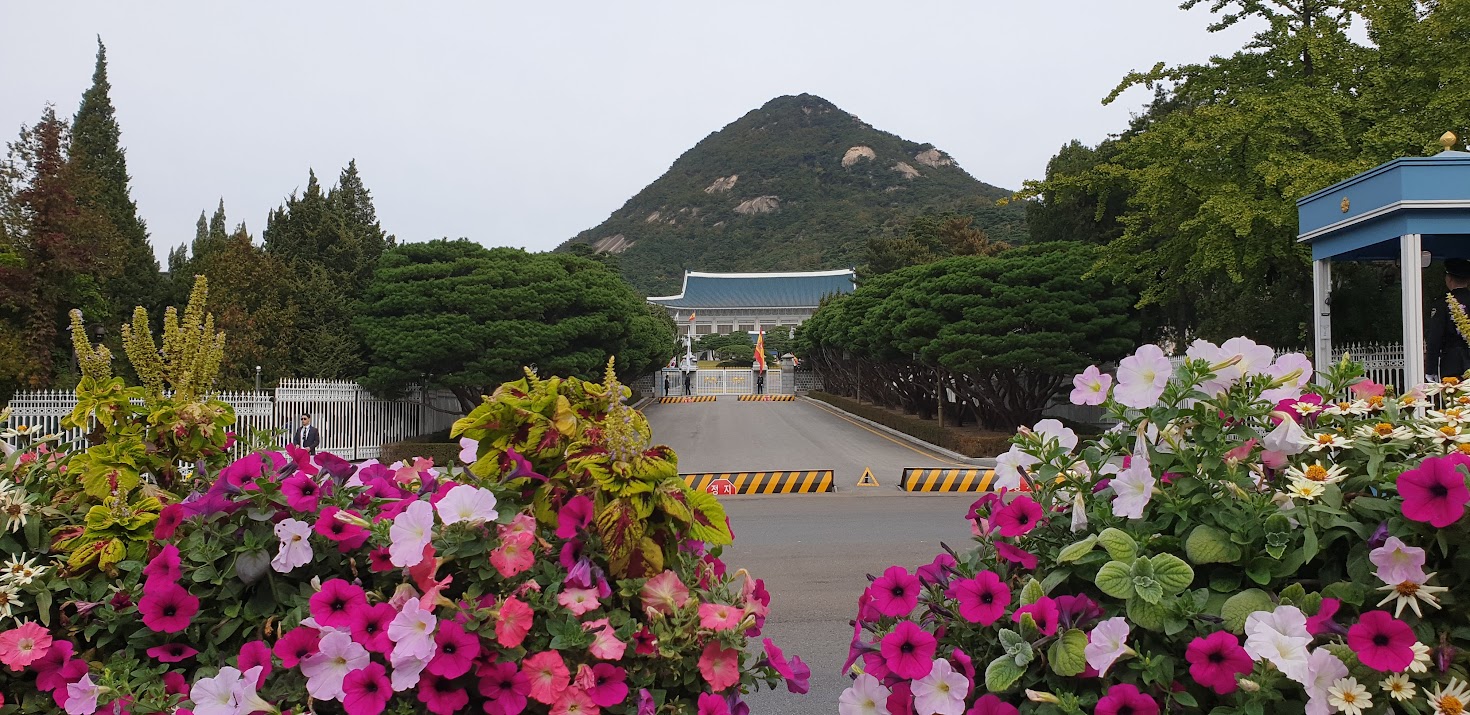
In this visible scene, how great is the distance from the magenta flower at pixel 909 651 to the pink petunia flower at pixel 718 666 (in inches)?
12.6

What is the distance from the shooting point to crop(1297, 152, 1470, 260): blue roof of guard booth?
8125 mm

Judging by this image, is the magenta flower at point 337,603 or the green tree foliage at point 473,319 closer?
the magenta flower at point 337,603

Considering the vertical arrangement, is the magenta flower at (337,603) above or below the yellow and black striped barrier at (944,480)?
above

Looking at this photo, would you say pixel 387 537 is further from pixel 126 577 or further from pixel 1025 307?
pixel 1025 307

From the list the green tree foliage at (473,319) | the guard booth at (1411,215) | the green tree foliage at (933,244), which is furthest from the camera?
the green tree foliage at (933,244)

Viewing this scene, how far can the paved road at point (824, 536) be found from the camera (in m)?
4.68

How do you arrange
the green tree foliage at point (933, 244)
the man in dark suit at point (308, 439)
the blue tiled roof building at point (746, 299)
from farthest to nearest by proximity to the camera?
the blue tiled roof building at point (746, 299)
the green tree foliage at point (933, 244)
the man in dark suit at point (308, 439)

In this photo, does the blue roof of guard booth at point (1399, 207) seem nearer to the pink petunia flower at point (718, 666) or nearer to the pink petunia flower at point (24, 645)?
the pink petunia flower at point (718, 666)

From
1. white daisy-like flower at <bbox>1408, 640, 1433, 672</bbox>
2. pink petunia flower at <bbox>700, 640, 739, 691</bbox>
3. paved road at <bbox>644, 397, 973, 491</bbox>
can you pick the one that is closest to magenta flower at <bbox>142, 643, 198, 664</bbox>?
pink petunia flower at <bbox>700, 640, 739, 691</bbox>

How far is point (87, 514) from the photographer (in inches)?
83.4

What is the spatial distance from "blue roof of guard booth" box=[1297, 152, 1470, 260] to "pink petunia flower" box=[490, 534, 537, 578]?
9244 millimetres

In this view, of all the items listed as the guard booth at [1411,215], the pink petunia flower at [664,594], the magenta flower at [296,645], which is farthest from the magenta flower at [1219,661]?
the guard booth at [1411,215]

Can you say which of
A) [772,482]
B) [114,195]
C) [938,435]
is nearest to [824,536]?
[772,482]

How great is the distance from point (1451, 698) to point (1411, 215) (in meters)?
8.69
